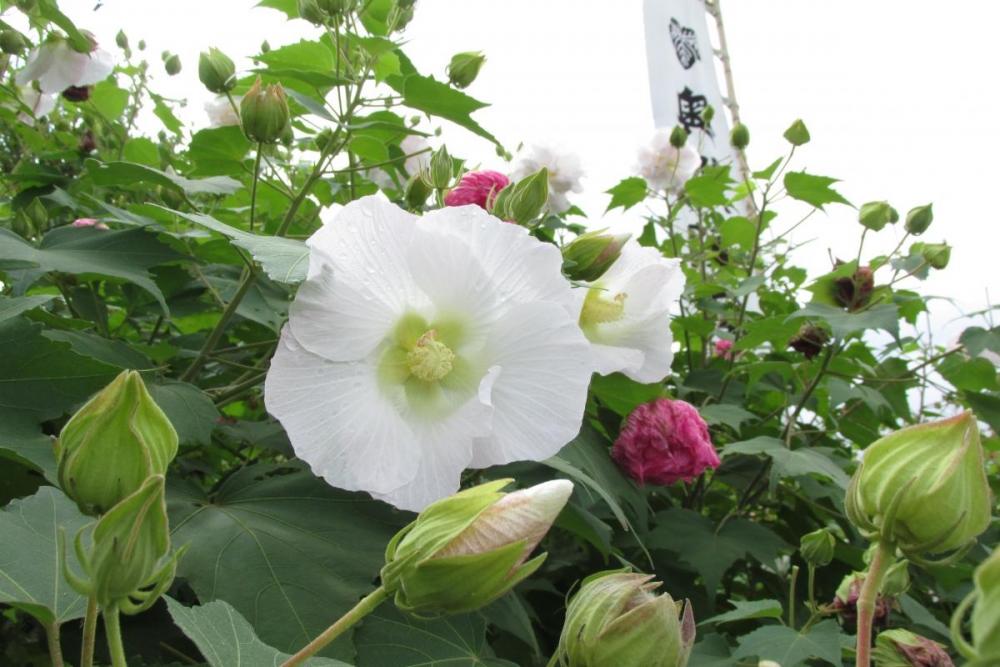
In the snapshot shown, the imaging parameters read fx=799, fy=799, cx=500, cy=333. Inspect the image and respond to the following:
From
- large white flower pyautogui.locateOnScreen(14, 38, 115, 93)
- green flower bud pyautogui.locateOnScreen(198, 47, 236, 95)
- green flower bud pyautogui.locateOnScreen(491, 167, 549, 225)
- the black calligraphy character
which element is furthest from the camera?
the black calligraphy character

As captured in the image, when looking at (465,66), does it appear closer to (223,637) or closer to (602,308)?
(602,308)

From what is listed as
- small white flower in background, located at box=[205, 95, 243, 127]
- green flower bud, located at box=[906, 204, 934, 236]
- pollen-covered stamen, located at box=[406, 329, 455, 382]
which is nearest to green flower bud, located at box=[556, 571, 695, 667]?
pollen-covered stamen, located at box=[406, 329, 455, 382]

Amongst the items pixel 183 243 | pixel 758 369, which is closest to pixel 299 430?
pixel 183 243

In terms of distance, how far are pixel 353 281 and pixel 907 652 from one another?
53 centimetres

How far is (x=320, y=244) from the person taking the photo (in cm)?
54

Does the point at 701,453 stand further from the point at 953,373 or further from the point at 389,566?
the point at 953,373

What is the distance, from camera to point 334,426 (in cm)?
56

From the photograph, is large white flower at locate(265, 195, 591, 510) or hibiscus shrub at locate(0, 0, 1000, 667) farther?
large white flower at locate(265, 195, 591, 510)

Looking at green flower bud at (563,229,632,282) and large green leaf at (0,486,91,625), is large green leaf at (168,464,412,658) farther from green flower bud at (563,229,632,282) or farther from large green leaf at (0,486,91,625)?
green flower bud at (563,229,632,282)

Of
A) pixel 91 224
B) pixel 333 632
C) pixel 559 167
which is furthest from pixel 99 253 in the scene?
pixel 559 167

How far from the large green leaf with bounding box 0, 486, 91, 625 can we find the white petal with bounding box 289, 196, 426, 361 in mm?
195

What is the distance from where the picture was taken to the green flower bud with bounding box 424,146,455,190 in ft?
2.72

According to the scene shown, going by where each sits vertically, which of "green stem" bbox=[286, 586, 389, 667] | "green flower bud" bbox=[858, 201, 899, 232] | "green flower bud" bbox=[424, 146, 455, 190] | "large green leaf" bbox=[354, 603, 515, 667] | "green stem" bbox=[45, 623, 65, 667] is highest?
"green flower bud" bbox=[424, 146, 455, 190]

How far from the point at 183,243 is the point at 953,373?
1.58 metres
